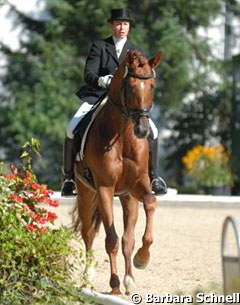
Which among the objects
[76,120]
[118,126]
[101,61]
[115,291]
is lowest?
[115,291]

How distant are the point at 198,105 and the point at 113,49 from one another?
13.9m

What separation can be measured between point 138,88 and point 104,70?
1450 millimetres

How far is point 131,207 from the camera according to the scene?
32.1ft

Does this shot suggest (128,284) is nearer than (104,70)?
Yes

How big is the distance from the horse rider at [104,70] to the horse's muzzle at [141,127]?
102 centimetres

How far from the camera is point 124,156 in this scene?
30.8 feet

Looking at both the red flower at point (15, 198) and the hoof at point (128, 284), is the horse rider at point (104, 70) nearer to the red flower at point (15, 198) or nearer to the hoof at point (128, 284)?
→ the hoof at point (128, 284)

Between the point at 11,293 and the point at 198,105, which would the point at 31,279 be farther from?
the point at 198,105

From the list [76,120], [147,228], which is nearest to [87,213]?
[76,120]

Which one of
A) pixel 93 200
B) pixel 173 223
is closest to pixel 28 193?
pixel 93 200

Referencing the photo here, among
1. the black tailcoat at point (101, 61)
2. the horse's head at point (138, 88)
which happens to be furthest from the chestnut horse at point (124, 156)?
the black tailcoat at point (101, 61)

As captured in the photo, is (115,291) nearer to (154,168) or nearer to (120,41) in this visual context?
(154,168)

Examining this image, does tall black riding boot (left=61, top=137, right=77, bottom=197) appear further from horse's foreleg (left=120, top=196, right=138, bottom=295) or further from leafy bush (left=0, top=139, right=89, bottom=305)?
leafy bush (left=0, top=139, right=89, bottom=305)

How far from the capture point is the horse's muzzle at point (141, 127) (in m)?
8.85
